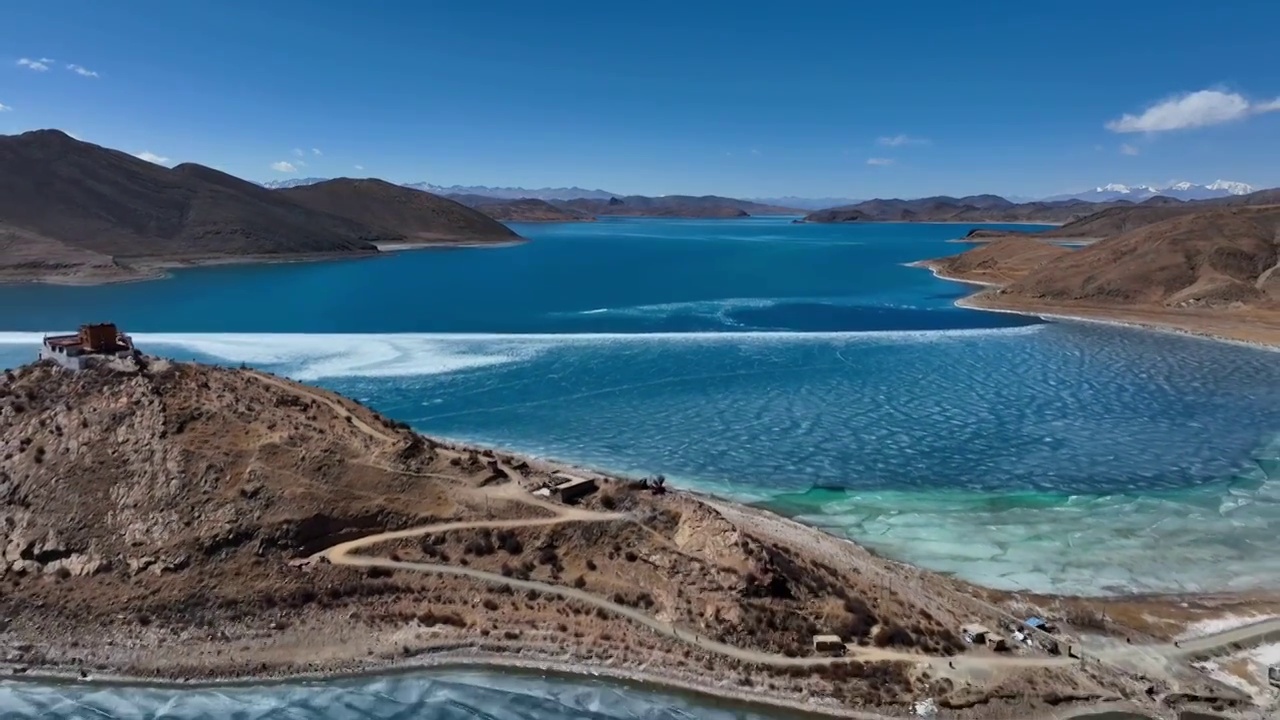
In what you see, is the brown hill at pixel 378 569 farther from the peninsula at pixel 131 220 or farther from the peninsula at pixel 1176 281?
the peninsula at pixel 131 220

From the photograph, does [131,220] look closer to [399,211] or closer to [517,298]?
[399,211]

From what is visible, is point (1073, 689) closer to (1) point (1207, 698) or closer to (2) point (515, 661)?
(1) point (1207, 698)

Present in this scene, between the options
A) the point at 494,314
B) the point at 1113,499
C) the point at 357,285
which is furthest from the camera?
the point at 357,285

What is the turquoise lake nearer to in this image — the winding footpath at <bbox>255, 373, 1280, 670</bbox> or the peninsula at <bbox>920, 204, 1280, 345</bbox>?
the winding footpath at <bbox>255, 373, 1280, 670</bbox>

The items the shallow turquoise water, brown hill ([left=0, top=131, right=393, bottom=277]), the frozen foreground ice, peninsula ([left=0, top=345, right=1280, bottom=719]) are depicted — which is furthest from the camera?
brown hill ([left=0, top=131, right=393, bottom=277])

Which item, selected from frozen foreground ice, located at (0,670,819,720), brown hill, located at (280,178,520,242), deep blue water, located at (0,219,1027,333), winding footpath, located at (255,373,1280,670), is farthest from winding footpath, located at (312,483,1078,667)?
brown hill, located at (280,178,520,242)

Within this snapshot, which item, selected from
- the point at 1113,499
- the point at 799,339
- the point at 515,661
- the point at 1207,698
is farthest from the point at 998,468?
the point at 799,339

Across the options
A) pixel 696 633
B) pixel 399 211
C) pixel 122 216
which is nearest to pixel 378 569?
pixel 696 633
